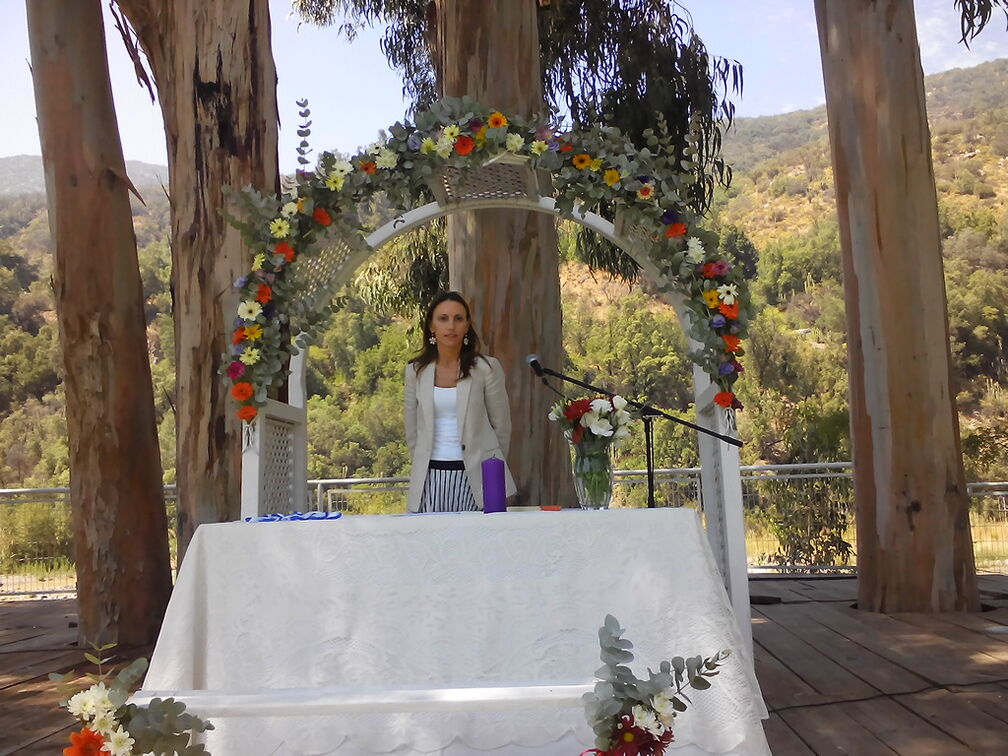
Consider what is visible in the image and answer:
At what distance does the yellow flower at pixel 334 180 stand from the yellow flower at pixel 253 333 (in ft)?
1.87

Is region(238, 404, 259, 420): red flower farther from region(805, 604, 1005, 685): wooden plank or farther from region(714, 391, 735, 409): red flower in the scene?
region(805, 604, 1005, 685): wooden plank

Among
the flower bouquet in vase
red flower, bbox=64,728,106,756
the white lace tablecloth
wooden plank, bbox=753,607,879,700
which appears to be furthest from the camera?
wooden plank, bbox=753,607,879,700

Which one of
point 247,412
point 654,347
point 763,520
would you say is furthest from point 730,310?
point 654,347

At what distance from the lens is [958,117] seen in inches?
1407

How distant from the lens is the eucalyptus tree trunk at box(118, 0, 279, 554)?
14.2 ft

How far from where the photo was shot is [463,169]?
12.5ft

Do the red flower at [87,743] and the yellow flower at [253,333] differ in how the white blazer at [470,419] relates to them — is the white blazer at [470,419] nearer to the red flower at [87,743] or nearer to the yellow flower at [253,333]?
the yellow flower at [253,333]

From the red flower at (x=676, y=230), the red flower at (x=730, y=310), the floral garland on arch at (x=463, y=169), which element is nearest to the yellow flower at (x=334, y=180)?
the floral garland on arch at (x=463, y=169)

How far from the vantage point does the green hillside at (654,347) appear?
22.0m

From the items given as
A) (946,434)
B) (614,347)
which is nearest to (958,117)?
(614,347)

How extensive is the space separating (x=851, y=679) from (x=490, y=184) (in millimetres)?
2251

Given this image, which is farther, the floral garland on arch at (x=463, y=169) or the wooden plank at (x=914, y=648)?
the wooden plank at (x=914, y=648)

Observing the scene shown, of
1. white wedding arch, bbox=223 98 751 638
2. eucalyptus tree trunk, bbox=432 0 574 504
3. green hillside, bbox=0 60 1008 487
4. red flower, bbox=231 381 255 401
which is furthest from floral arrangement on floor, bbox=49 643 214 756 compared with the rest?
green hillside, bbox=0 60 1008 487

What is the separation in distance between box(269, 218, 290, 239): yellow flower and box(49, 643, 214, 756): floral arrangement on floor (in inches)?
80.3
